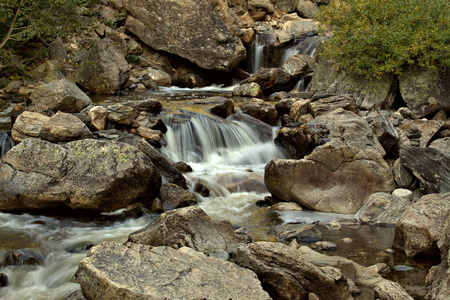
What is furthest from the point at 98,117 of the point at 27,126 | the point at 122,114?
the point at 27,126

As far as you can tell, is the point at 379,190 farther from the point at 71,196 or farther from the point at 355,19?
the point at 355,19

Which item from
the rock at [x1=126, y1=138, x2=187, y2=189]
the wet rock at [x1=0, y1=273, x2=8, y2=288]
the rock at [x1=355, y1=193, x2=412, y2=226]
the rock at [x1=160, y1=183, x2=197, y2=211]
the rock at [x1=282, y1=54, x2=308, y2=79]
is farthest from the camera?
the rock at [x1=282, y1=54, x2=308, y2=79]

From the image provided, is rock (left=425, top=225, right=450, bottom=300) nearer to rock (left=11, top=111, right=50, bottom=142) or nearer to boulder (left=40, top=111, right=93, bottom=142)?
boulder (left=40, top=111, right=93, bottom=142)

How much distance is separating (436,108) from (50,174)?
12192 millimetres

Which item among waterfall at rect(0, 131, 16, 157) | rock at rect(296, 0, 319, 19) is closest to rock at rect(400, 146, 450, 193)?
waterfall at rect(0, 131, 16, 157)

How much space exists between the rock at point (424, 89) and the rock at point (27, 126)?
11498 millimetres

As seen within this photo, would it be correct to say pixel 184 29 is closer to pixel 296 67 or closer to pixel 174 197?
pixel 296 67

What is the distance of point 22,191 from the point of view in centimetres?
762

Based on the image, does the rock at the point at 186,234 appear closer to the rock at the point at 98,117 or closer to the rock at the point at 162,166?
the rock at the point at 162,166

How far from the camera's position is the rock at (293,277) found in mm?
4531

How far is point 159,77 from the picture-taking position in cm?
2072

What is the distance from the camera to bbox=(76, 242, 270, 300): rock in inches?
152

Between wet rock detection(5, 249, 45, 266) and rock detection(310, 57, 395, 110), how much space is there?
12.1 meters

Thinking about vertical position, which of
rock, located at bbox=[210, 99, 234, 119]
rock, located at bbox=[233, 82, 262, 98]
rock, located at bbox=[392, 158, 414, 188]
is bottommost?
rock, located at bbox=[392, 158, 414, 188]
